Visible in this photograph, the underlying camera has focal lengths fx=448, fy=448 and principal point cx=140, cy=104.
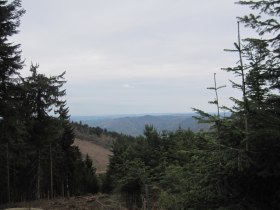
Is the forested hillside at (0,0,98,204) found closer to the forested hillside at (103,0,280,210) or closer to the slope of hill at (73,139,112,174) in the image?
the forested hillside at (103,0,280,210)

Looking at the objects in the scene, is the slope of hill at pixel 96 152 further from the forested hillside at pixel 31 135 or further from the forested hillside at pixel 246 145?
the forested hillside at pixel 246 145

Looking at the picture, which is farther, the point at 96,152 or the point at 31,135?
the point at 96,152

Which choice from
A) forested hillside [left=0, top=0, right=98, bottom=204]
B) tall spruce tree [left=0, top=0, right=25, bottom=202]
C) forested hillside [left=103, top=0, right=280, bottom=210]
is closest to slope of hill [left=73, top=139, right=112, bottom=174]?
forested hillside [left=0, top=0, right=98, bottom=204]

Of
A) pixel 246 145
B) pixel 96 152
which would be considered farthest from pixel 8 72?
pixel 96 152

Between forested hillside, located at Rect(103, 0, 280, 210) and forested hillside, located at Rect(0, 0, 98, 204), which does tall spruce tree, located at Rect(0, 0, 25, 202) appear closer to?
forested hillside, located at Rect(0, 0, 98, 204)

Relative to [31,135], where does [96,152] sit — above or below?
below

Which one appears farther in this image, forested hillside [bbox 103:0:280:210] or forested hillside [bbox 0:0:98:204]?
forested hillside [bbox 0:0:98:204]

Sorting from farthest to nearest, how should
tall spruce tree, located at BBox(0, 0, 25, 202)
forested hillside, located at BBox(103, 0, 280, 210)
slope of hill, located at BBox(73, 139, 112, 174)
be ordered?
slope of hill, located at BBox(73, 139, 112, 174)
tall spruce tree, located at BBox(0, 0, 25, 202)
forested hillside, located at BBox(103, 0, 280, 210)

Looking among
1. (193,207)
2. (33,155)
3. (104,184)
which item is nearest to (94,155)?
(104,184)

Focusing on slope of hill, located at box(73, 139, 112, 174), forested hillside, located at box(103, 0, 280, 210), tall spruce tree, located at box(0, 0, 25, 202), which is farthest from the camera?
slope of hill, located at box(73, 139, 112, 174)

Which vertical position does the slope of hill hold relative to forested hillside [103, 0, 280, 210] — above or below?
below

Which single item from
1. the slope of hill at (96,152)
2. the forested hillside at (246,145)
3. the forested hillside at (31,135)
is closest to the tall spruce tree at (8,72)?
Answer: the forested hillside at (31,135)

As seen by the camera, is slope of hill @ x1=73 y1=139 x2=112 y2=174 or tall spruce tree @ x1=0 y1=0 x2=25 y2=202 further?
slope of hill @ x1=73 y1=139 x2=112 y2=174

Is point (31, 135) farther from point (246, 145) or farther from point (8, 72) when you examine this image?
point (246, 145)
